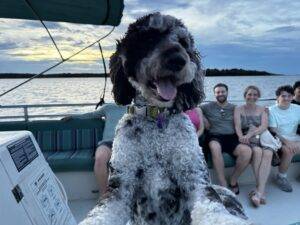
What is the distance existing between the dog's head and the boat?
2.37 meters

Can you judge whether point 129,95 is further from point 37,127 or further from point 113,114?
point 37,127

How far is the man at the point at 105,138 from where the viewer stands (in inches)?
168

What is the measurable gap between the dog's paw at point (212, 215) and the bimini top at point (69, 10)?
1441mm

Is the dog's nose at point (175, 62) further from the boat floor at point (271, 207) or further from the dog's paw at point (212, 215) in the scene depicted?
the boat floor at point (271, 207)

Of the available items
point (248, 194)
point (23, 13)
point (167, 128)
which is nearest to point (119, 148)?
point (167, 128)

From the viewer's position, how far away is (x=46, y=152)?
16.5 ft

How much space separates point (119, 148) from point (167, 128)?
8.4 inches

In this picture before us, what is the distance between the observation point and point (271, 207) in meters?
4.35

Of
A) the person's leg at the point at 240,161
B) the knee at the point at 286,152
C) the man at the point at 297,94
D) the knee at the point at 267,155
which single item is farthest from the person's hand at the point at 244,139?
the man at the point at 297,94

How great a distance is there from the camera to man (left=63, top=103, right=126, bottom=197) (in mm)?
4262

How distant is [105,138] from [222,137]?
139 centimetres

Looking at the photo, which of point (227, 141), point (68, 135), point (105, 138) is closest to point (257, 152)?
point (227, 141)

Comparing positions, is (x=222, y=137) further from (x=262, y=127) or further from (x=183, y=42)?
(x=183, y=42)

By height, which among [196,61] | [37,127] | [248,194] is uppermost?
[196,61]
